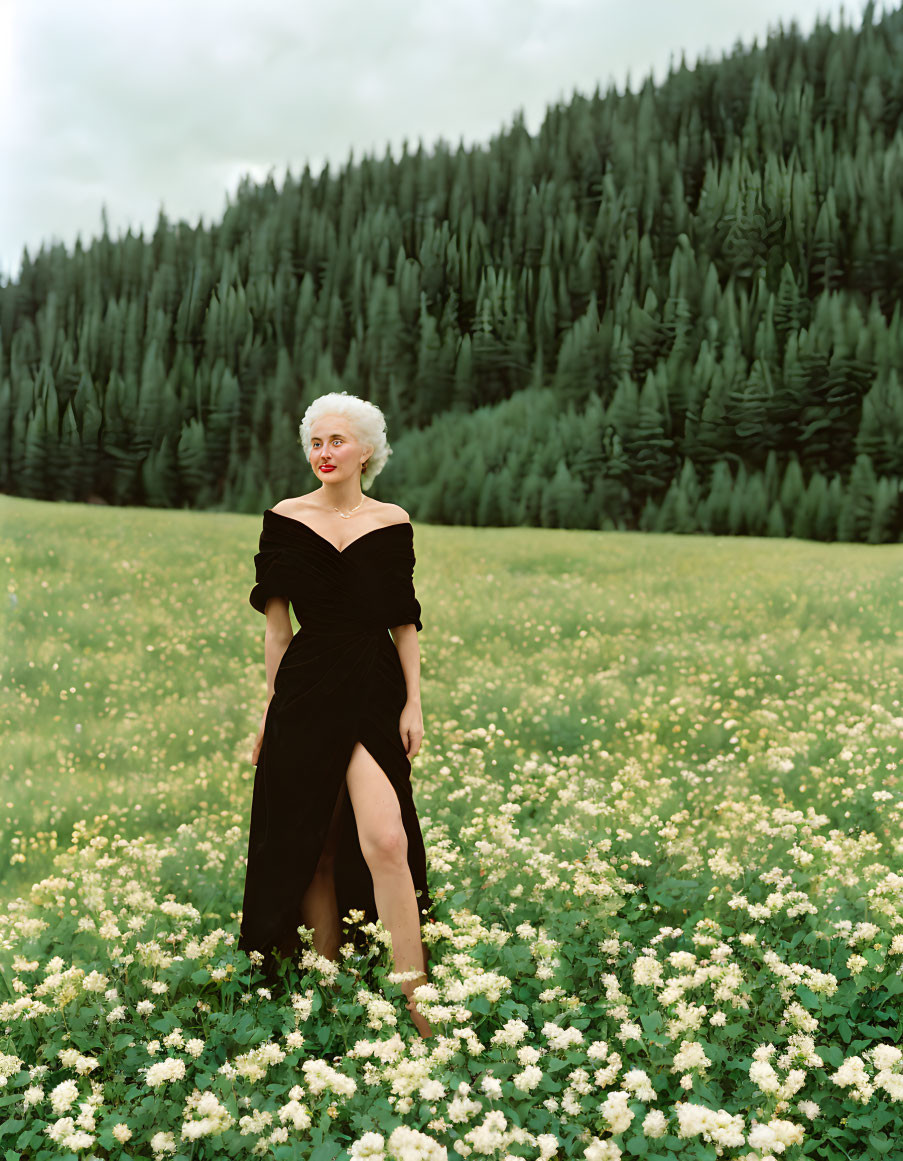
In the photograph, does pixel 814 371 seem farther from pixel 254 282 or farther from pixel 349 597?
pixel 349 597

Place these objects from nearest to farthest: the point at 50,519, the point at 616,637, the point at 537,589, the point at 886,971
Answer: the point at 886,971 < the point at 616,637 < the point at 537,589 < the point at 50,519

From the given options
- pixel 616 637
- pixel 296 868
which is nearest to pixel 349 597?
pixel 296 868

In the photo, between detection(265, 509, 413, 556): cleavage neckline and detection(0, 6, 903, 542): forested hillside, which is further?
detection(0, 6, 903, 542): forested hillside

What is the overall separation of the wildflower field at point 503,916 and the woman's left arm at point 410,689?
3.41 feet

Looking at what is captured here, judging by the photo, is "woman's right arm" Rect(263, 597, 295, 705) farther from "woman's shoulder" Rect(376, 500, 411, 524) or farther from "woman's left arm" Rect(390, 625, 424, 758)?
"woman's shoulder" Rect(376, 500, 411, 524)

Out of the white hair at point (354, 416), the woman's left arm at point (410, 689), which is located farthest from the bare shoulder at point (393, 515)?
the woman's left arm at point (410, 689)

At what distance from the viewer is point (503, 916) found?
18.9 feet

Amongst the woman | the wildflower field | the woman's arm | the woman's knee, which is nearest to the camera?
the wildflower field

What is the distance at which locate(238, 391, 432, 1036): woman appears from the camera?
15.5 feet

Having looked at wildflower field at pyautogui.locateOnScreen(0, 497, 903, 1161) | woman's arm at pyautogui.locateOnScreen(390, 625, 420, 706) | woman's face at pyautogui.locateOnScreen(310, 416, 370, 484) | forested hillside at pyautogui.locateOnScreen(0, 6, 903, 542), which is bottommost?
wildflower field at pyautogui.locateOnScreen(0, 497, 903, 1161)

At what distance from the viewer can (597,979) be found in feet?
16.6

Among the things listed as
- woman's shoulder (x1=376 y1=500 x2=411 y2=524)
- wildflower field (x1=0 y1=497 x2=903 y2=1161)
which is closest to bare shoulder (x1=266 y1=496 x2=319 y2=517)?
woman's shoulder (x1=376 y1=500 x2=411 y2=524)

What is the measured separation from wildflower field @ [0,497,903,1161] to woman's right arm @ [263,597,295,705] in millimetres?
1542

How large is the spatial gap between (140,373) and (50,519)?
69.1ft
